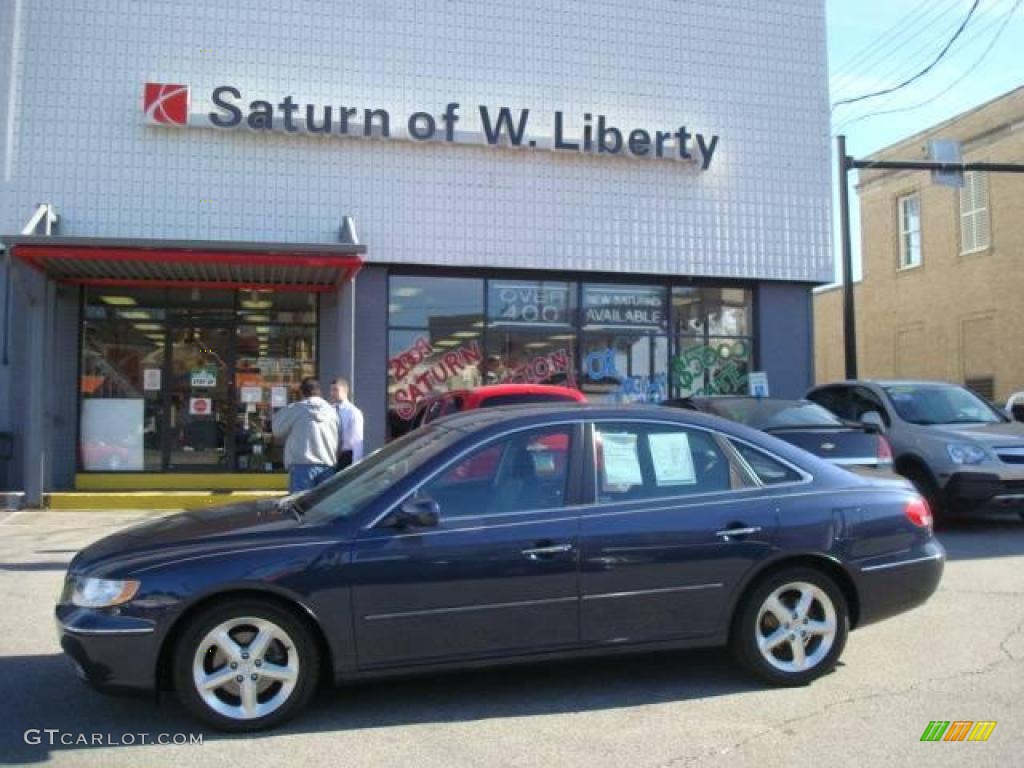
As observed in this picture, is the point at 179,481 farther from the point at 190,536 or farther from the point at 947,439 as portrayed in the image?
the point at 947,439

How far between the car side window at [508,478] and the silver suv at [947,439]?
6.88 m

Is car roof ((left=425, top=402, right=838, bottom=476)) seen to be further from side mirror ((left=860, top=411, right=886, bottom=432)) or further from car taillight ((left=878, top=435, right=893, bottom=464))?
side mirror ((left=860, top=411, right=886, bottom=432))

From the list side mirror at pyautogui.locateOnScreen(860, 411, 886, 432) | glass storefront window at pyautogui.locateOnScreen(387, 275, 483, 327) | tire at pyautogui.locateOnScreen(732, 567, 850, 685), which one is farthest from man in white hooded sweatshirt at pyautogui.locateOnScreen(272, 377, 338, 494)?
side mirror at pyautogui.locateOnScreen(860, 411, 886, 432)

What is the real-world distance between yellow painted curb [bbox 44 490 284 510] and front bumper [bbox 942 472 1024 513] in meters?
8.04

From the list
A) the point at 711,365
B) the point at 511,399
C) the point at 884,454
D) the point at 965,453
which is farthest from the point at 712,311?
the point at 511,399

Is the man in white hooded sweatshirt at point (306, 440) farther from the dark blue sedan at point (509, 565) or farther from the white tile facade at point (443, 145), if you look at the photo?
the white tile facade at point (443, 145)

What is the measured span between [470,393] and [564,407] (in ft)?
14.1

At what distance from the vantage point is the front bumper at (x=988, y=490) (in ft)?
32.3

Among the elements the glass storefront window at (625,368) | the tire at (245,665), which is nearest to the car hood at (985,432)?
the glass storefront window at (625,368)

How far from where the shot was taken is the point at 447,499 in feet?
15.0

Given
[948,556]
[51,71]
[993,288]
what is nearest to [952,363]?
[993,288]

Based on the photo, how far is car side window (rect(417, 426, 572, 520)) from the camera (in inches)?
181

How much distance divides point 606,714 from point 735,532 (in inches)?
44.4

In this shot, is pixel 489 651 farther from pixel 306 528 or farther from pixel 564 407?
pixel 564 407
